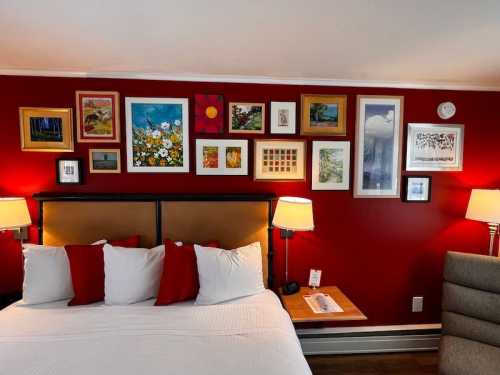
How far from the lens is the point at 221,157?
2516 millimetres

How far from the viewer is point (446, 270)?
232 cm

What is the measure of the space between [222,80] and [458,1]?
1.65m

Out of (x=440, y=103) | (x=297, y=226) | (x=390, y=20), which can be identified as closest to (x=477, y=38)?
(x=390, y=20)

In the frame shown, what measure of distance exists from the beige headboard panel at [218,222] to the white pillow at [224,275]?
0.31 meters

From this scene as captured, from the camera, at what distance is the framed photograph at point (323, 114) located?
8.34 feet

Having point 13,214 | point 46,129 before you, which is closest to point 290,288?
point 13,214

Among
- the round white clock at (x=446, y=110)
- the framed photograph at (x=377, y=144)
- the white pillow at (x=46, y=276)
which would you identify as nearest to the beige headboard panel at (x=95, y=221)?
the white pillow at (x=46, y=276)

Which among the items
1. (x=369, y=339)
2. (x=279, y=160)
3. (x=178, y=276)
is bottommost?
(x=369, y=339)

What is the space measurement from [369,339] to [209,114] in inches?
97.7

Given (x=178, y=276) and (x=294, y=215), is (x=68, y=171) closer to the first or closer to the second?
(x=178, y=276)

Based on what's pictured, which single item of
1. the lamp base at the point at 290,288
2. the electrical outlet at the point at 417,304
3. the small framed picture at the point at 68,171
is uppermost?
the small framed picture at the point at 68,171

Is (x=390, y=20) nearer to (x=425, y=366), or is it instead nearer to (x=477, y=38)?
(x=477, y=38)

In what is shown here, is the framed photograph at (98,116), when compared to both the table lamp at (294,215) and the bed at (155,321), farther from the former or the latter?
the table lamp at (294,215)

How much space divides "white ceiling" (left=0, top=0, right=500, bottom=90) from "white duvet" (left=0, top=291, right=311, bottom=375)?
1.71m
